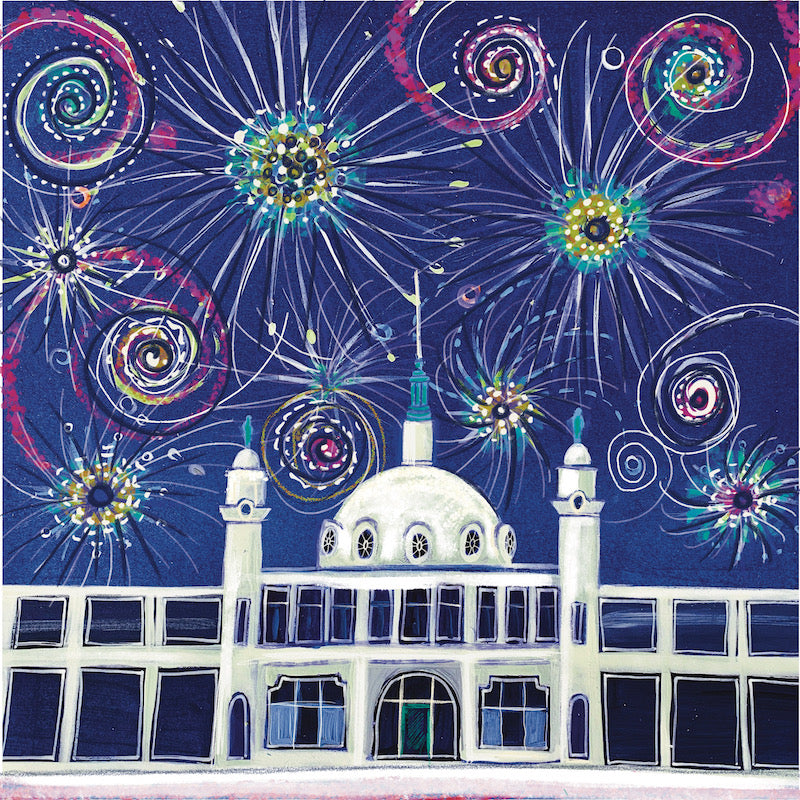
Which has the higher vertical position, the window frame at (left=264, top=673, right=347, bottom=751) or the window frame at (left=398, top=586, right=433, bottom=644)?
the window frame at (left=398, top=586, right=433, bottom=644)

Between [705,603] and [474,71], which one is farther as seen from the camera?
[474,71]

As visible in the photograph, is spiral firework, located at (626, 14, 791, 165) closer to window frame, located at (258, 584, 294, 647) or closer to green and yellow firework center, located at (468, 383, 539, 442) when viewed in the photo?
green and yellow firework center, located at (468, 383, 539, 442)

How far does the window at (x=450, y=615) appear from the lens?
14.7 feet

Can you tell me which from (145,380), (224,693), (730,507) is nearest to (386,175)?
(145,380)

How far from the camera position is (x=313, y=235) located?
4.55m

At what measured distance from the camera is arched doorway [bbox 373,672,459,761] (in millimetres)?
4371

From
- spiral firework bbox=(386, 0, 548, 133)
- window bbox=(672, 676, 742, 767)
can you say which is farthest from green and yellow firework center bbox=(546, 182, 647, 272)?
window bbox=(672, 676, 742, 767)

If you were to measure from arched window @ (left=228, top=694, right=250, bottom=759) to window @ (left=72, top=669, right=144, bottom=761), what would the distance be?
16.0 inches

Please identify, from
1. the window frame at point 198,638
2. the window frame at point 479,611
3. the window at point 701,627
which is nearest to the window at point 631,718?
the window at point 701,627

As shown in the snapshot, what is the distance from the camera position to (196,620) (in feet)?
14.5

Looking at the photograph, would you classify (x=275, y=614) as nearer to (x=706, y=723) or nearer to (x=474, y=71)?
(x=706, y=723)

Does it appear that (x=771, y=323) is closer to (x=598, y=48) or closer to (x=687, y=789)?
(x=598, y=48)

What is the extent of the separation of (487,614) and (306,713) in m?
0.93

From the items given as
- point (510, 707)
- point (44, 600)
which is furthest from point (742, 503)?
point (44, 600)
